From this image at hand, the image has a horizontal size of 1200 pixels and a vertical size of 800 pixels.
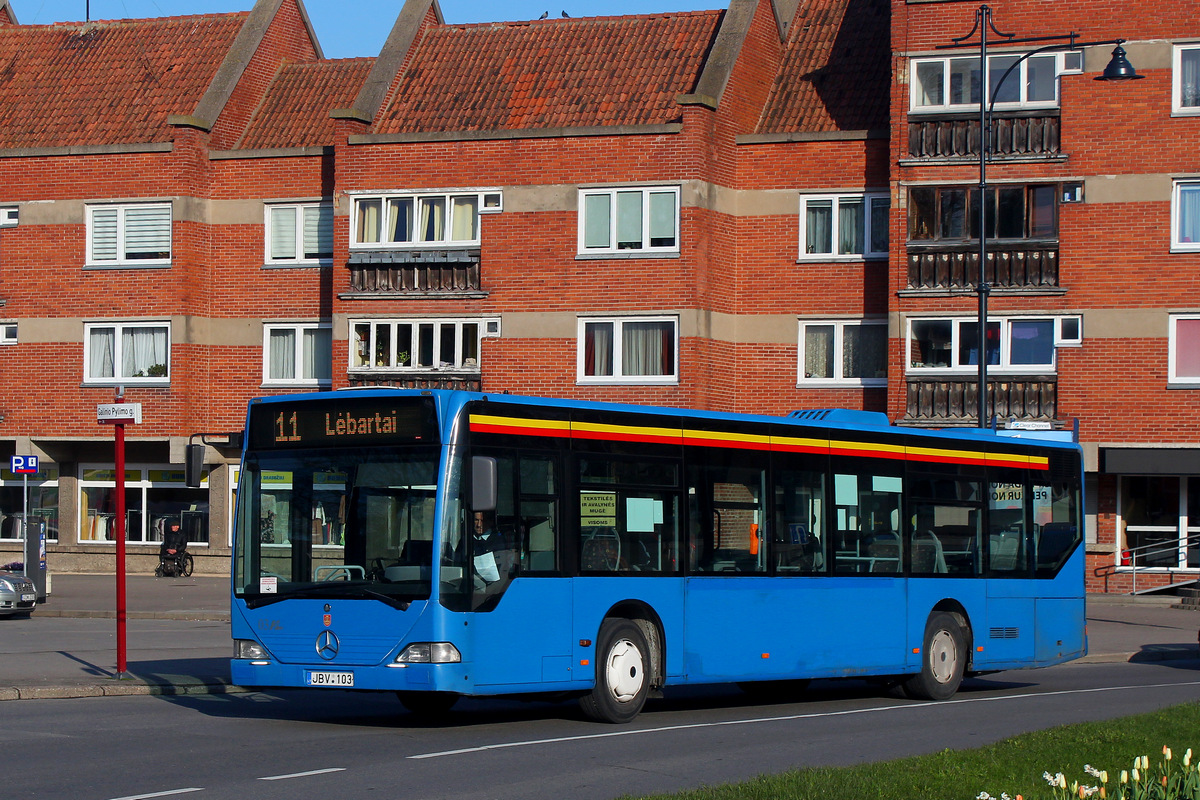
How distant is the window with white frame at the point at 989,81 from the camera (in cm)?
3356

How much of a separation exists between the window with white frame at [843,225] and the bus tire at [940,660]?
19.0 m

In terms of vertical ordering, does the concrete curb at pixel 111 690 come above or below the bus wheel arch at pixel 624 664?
below

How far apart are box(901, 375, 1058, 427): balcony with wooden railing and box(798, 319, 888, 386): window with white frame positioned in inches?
60.4

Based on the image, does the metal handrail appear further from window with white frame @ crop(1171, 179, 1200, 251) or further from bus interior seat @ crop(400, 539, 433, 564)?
bus interior seat @ crop(400, 539, 433, 564)

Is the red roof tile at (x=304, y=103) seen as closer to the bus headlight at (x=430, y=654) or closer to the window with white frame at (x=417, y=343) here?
the window with white frame at (x=417, y=343)

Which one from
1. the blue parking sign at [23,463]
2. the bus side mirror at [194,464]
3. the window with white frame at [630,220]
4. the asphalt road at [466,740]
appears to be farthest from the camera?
the window with white frame at [630,220]

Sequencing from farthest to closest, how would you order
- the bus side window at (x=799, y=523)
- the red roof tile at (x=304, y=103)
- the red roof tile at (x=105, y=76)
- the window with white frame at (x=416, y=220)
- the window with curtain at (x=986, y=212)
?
the red roof tile at (x=304, y=103)
the red roof tile at (x=105, y=76)
the window with white frame at (x=416, y=220)
the window with curtain at (x=986, y=212)
the bus side window at (x=799, y=523)

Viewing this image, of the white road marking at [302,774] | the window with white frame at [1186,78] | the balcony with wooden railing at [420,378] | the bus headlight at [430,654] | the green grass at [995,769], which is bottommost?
the white road marking at [302,774]

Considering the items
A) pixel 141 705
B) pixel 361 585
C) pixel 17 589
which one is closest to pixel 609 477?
pixel 361 585

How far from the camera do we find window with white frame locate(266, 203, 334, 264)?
3791 cm

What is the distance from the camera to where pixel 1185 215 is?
108ft

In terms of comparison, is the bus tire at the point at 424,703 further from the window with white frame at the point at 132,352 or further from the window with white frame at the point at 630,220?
the window with white frame at the point at 132,352

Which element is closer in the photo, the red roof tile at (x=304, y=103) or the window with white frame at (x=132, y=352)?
the window with white frame at (x=132, y=352)

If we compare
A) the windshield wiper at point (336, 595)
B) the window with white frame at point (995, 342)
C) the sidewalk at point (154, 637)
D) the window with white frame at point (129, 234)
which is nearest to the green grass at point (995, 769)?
the windshield wiper at point (336, 595)
